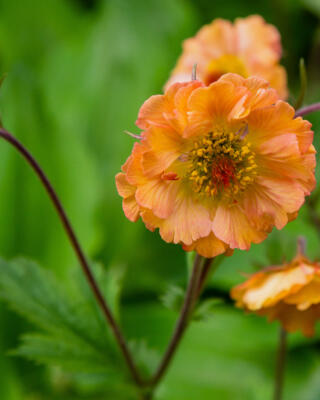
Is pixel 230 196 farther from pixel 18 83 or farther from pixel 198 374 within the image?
pixel 18 83

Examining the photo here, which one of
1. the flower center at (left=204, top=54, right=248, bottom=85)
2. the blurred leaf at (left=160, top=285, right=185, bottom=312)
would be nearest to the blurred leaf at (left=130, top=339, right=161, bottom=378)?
the blurred leaf at (left=160, top=285, right=185, bottom=312)

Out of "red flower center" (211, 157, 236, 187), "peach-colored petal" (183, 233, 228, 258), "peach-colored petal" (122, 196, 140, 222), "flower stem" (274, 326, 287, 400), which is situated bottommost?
"flower stem" (274, 326, 287, 400)

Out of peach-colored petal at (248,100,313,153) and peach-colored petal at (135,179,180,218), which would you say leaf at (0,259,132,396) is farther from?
peach-colored petal at (248,100,313,153)

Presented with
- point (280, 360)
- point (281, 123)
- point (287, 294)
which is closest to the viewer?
point (281, 123)

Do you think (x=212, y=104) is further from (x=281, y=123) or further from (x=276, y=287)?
(x=276, y=287)

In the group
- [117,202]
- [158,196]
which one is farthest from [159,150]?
[117,202]

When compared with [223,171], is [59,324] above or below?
below

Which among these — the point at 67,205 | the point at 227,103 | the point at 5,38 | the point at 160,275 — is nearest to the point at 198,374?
the point at 160,275
